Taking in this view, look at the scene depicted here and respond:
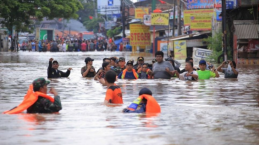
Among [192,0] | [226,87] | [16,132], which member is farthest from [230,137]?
[192,0]

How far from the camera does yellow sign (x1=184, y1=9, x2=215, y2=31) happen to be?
143 feet

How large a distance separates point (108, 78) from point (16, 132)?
3.05 meters

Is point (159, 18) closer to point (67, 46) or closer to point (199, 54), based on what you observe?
point (199, 54)

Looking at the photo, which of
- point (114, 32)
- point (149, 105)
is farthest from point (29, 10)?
point (114, 32)

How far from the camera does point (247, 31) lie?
34.8 metres

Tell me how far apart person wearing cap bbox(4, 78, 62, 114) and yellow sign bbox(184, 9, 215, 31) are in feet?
111

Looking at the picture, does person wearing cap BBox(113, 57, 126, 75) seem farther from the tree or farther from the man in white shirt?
the tree

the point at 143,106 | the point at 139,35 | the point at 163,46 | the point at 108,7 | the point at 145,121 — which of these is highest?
the point at 108,7

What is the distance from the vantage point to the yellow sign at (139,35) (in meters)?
69.9

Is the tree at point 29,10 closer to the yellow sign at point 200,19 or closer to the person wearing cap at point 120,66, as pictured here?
the yellow sign at point 200,19

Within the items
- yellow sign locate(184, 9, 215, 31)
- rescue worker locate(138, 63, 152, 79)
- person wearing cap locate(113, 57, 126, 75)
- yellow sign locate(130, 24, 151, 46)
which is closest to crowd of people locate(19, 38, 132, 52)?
yellow sign locate(130, 24, 151, 46)

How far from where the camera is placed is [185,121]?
1005 cm

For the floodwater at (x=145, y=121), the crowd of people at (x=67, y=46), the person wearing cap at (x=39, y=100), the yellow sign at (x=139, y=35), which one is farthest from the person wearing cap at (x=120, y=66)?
the crowd of people at (x=67, y=46)

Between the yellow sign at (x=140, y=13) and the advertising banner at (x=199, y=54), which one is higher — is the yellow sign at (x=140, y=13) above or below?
above
